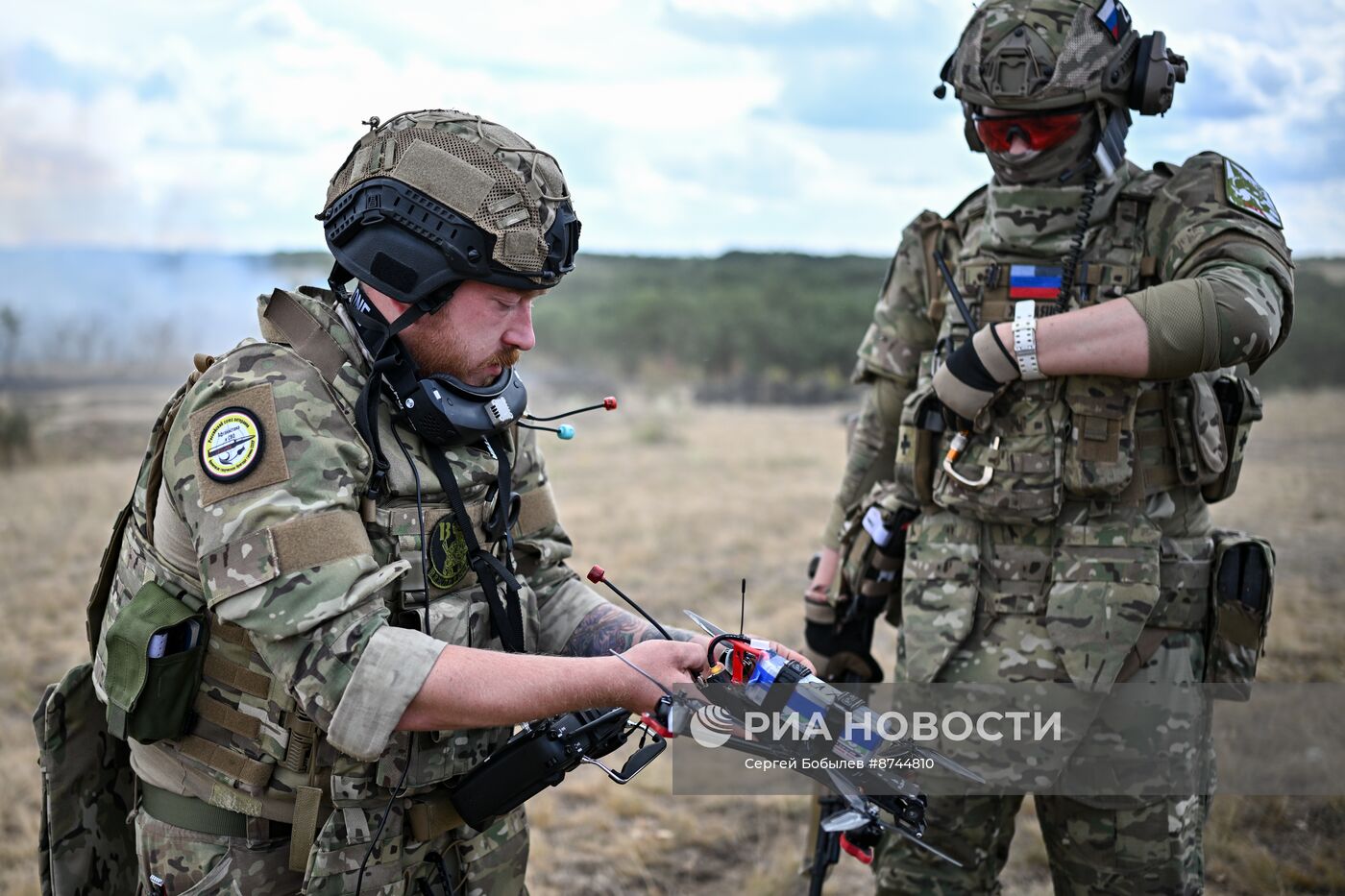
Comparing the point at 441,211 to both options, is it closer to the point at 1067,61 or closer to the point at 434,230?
the point at 434,230

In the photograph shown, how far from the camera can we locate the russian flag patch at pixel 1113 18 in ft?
11.9

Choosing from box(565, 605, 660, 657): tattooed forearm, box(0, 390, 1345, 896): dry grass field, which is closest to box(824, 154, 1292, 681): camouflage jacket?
box(565, 605, 660, 657): tattooed forearm

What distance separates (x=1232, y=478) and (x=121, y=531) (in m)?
3.36

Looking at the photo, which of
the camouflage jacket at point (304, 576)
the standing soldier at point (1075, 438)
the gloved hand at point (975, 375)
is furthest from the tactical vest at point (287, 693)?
the standing soldier at point (1075, 438)

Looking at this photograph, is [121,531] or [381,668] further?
[121,531]

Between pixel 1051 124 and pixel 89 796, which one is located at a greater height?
pixel 1051 124

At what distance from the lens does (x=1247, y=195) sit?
352cm

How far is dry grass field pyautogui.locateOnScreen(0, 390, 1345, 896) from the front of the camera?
5098 millimetres

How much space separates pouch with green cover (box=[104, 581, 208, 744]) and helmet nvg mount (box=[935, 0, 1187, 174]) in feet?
9.24

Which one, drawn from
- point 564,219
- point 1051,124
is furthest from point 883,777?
point 1051,124

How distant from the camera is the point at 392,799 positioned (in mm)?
2572

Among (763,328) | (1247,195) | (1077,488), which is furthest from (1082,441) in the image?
(763,328)

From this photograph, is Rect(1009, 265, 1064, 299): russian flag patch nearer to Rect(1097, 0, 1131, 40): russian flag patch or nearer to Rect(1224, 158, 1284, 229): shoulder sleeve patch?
Rect(1224, 158, 1284, 229): shoulder sleeve patch

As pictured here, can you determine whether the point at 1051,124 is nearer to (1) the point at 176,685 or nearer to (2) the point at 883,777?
(2) the point at 883,777
